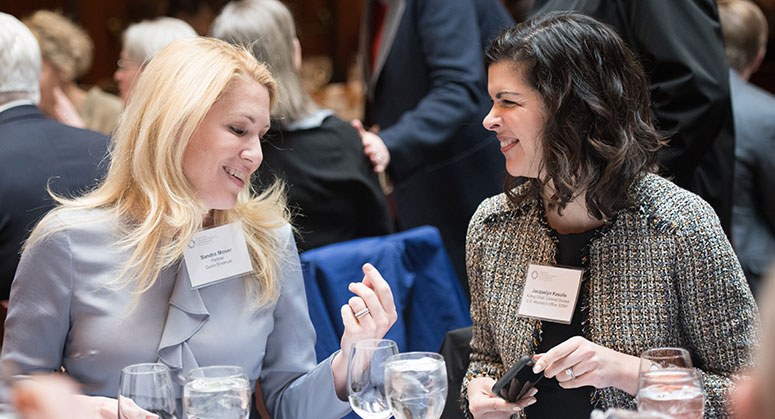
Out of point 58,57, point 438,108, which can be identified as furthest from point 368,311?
point 58,57

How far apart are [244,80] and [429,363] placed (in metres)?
0.80

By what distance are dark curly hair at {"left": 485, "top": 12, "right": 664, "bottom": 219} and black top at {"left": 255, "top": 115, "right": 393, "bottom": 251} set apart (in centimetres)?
110

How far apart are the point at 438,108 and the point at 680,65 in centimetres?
92

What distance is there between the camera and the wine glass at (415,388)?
4.17 ft

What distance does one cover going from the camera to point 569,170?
1727mm

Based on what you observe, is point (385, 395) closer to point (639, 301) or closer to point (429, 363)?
point (429, 363)

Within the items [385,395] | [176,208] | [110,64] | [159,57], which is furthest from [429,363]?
[110,64]

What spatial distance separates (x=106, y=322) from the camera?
1680 millimetres

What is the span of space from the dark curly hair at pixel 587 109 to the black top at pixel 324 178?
1.10m

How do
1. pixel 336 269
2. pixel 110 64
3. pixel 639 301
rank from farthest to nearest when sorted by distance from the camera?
1. pixel 110 64
2. pixel 336 269
3. pixel 639 301

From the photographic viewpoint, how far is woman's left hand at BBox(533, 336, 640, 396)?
145cm

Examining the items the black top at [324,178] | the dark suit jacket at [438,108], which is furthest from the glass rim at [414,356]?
the dark suit jacket at [438,108]

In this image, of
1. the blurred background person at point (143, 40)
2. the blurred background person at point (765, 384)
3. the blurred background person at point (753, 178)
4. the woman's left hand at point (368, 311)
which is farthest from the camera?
the blurred background person at point (143, 40)

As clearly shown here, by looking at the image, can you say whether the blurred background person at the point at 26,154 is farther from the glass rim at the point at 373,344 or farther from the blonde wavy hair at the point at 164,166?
the glass rim at the point at 373,344
